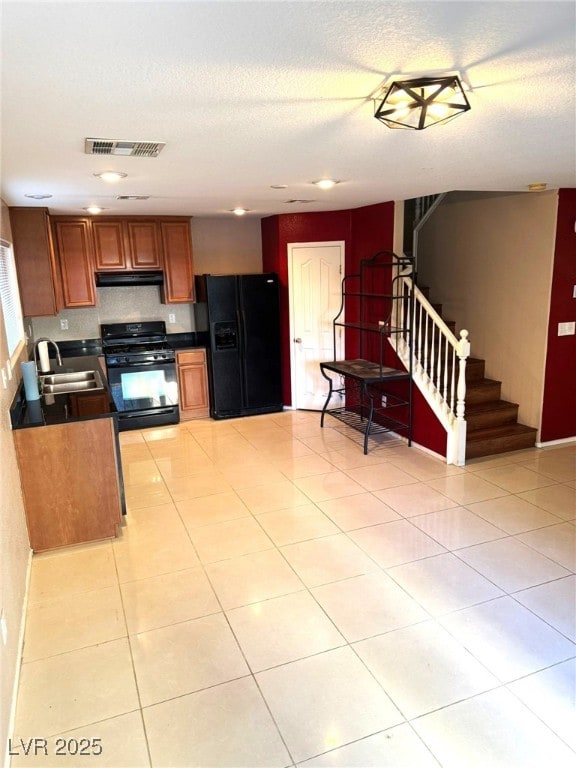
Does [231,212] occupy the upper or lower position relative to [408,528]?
upper

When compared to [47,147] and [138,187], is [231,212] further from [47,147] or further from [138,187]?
[47,147]

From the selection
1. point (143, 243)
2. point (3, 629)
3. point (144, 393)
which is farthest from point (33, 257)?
point (3, 629)

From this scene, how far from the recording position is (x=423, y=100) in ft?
5.34

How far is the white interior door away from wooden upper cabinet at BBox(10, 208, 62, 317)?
2.52 meters

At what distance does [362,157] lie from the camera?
8.87 ft

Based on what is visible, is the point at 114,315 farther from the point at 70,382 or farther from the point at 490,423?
the point at 490,423

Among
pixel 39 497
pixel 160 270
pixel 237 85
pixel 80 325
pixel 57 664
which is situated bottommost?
pixel 57 664

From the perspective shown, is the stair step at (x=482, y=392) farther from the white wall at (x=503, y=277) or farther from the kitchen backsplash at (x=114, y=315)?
the kitchen backsplash at (x=114, y=315)

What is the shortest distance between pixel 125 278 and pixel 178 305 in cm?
78

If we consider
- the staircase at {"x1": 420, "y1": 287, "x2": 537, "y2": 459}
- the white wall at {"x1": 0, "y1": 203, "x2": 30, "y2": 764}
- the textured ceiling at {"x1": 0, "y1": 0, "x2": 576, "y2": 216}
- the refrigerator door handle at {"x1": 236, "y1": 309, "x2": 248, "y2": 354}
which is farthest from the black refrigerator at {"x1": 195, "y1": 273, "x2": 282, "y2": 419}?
the white wall at {"x1": 0, "y1": 203, "x2": 30, "y2": 764}

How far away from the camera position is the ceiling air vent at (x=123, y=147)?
2250mm

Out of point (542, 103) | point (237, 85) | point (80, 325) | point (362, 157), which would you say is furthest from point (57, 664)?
point (80, 325)

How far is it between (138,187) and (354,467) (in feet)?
9.13

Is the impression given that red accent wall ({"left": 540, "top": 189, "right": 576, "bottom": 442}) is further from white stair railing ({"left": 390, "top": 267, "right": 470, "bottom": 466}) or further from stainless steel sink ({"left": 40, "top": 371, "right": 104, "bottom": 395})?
stainless steel sink ({"left": 40, "top": 371, "right": 104, "bottom": 395})
